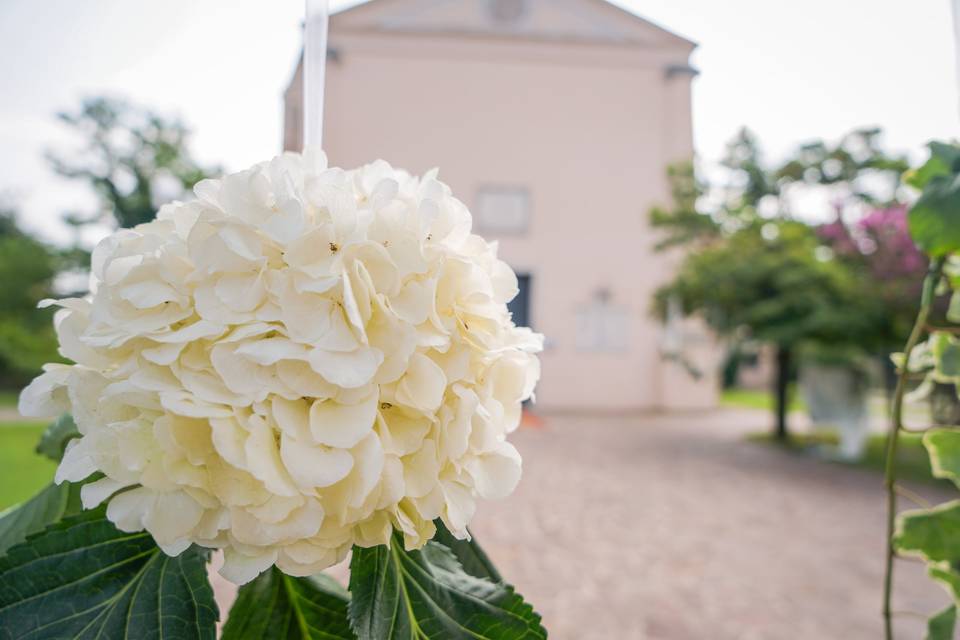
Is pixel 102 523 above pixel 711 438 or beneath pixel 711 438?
above

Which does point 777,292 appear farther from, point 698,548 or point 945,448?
point 945,448

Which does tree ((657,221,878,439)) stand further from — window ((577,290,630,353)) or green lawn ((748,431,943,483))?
window ((577,290,630,353))

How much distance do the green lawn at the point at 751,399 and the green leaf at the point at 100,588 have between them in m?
7.63

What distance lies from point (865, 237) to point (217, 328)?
4.13 meters

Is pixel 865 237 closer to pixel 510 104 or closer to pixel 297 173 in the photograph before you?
pixel 510 104

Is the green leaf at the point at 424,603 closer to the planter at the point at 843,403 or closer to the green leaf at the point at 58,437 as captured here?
the green leaf at the point at 58,437

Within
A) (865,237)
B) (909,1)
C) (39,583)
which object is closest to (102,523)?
(39,583)

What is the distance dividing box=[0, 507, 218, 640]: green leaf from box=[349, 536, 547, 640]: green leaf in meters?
0.06

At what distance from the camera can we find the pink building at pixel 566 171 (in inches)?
208

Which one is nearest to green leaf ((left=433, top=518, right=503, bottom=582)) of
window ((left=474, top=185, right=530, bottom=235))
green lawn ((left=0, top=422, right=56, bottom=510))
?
Answer: green lawn ((left=0, top=422, right=56, bottom=510))

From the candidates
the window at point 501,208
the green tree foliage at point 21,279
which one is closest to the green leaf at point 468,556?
the green tree foliage at point 21,279

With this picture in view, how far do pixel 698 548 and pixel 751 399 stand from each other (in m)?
6.86

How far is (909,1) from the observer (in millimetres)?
660

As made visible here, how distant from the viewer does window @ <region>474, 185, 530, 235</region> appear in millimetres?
6727
